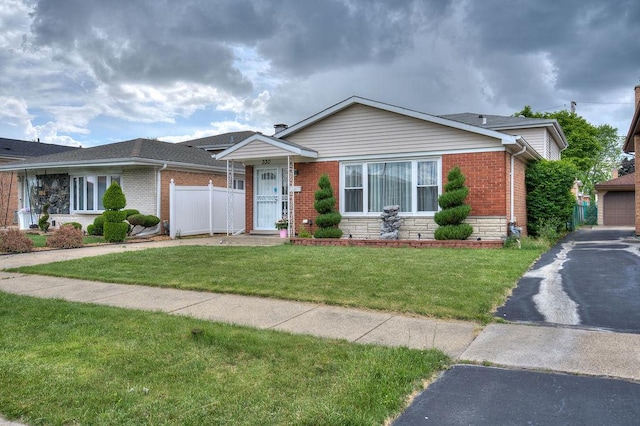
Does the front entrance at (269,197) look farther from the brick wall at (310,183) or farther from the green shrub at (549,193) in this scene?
the green shrub at (549,193)

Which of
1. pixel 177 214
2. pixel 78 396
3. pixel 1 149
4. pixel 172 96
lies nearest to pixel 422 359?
pixel 78 396

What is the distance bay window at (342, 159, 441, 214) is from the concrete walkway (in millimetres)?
8803

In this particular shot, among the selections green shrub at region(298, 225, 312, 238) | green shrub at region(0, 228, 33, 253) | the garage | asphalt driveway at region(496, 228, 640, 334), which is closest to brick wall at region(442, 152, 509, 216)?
asphalt driveway at region(496, 228, 640, 334)

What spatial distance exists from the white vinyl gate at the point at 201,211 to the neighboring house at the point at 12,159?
12227mm

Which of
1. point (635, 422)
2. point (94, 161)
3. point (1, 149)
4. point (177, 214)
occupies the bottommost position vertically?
point (635, 422)

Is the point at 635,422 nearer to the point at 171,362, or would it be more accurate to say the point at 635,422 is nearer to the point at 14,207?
the point at 171,362

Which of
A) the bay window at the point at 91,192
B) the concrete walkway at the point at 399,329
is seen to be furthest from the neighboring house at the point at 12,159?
the concrete walkway at the point at 399,329

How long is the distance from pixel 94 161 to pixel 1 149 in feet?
63.5

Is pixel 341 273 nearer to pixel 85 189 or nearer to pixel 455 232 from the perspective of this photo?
pixel 455 232

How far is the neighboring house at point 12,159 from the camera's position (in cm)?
2880

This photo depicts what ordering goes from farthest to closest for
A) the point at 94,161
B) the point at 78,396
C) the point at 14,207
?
the point at 14,207, the point at 94,161, the point at 78,396

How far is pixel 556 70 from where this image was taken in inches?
867

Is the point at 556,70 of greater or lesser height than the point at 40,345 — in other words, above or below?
above

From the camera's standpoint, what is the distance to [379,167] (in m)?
15.8
